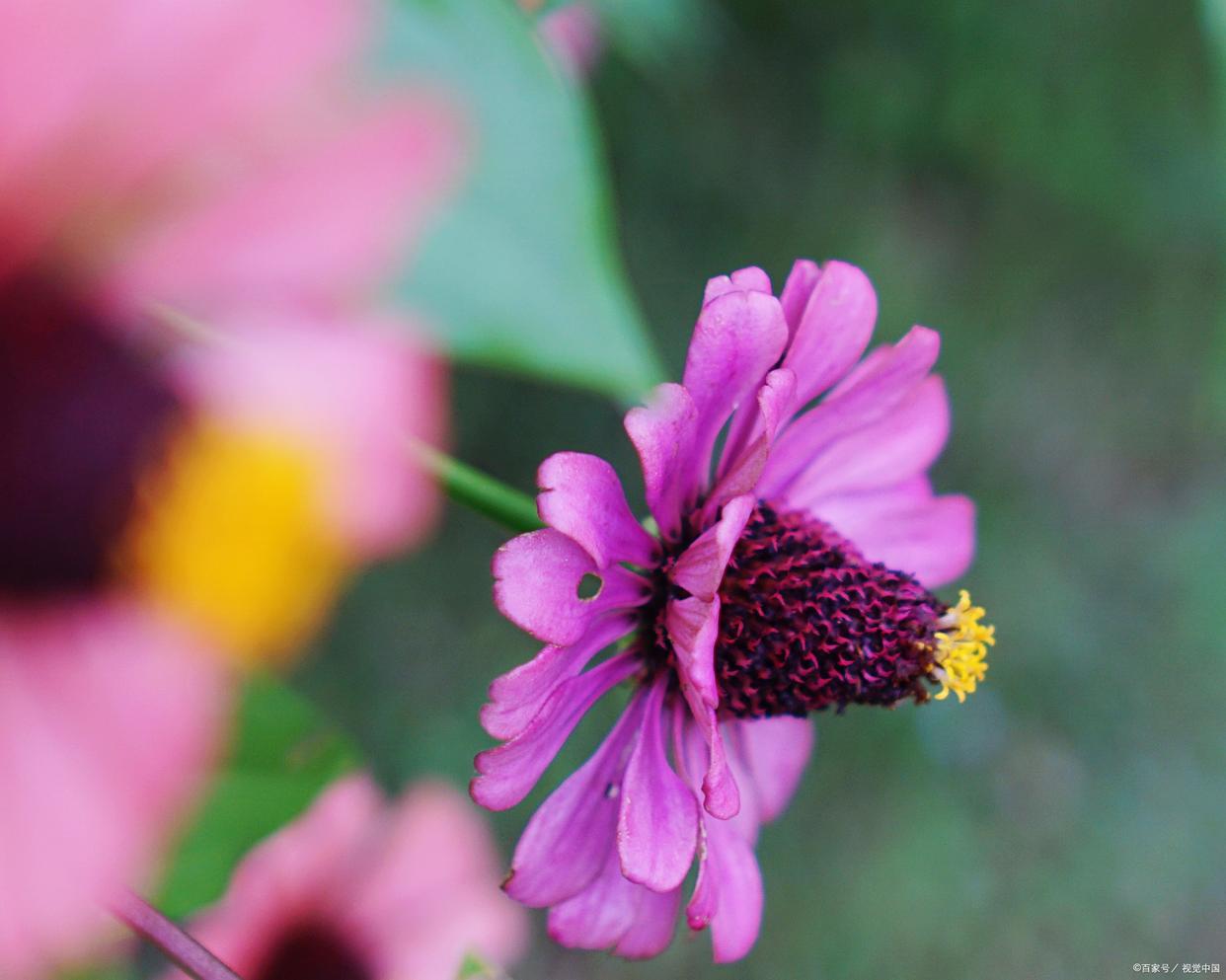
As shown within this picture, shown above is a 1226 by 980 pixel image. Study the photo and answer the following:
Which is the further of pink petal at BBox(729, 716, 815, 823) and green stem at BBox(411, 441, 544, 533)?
pink petal at BBox(729, 716, 815, 823)

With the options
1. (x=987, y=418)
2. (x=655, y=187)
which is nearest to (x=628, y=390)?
(x=655, y=187)

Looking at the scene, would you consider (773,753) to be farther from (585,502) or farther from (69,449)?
(69,449)

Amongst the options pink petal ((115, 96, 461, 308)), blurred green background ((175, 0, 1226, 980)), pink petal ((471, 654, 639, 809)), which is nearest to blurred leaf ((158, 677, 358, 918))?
pink petal ((471, 654, 639, 809))

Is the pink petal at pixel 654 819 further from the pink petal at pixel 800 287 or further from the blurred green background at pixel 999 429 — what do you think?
the blurred green background at pixel 999 429

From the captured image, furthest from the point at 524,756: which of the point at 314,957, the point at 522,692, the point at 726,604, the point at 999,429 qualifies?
the point at 999,429

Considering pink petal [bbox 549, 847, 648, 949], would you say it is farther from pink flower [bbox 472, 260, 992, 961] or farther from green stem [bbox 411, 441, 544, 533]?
green stem [bbox 411, 441, 544, 533]
